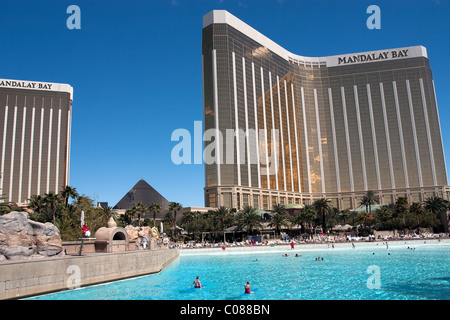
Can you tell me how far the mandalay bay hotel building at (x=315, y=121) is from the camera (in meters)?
121

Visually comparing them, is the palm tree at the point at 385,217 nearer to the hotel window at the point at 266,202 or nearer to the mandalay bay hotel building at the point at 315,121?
the mandalay bay hotel building at the point at 315,121

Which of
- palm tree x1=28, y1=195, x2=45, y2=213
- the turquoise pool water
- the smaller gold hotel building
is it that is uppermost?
the smaller gold hotel building

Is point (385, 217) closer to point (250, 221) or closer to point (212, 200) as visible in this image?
point (250, 221)

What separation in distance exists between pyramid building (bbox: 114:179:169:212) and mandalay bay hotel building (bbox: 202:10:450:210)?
59.5m

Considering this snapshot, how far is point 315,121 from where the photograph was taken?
149375 mm

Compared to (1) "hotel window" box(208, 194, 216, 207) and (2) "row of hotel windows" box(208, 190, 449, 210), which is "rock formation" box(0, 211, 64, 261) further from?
(1) "hotel window" box(208, 194, 216, 207)

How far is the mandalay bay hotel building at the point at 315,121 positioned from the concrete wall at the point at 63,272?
94412mm

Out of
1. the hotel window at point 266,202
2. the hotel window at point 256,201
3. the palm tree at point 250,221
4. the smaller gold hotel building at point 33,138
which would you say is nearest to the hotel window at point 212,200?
the hotel window at point 256,201

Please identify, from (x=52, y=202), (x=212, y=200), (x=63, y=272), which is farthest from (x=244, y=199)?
(x=63, y=272)

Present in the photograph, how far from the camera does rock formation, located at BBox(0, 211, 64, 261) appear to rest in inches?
788

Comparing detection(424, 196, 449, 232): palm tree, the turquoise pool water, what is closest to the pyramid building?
detection(424, 196, 449, 232): palm tree

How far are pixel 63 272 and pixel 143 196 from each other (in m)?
157

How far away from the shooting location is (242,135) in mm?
121250
